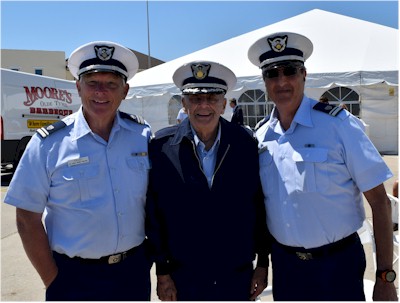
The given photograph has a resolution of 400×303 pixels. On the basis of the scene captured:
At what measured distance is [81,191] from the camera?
6.92ft

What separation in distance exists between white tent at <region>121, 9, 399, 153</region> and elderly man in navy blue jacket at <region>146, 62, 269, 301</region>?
10.9 m

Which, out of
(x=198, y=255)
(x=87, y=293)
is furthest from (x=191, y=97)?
(x=87, y=293)

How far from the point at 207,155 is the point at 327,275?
952 mm

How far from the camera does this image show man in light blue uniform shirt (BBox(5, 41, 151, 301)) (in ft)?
6.82

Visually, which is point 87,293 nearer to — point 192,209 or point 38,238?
point 38,238

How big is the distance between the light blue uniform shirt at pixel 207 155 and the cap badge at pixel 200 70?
14.3 inches

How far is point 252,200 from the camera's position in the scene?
Result: 7.42 ft

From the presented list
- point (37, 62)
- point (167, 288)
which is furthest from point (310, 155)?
point (37, 62)

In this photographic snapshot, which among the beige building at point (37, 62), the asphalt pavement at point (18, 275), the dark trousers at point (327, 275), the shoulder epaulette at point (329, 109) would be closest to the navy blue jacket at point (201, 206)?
the dark trousers at point (327, 275)

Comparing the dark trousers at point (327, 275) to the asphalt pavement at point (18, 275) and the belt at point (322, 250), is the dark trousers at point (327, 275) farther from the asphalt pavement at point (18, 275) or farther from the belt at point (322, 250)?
the asphalt pavement at point (18, 275)

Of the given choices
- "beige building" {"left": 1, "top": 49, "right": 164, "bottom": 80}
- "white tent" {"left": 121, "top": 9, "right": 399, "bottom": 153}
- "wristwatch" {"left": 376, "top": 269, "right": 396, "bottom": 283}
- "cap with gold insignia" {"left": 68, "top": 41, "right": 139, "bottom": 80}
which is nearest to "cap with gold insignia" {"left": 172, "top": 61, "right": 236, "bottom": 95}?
"cap with gold insignia" {"left": 68, "top": 41, "right": 139, "bottom": 80}

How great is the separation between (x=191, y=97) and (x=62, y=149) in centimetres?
82

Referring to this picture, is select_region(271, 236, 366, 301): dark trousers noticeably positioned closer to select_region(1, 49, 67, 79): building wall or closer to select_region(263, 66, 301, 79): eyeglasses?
select_region(263, 66, 301, 79): eyeglasses

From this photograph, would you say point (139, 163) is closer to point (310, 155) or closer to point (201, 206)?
point (201, 206)
